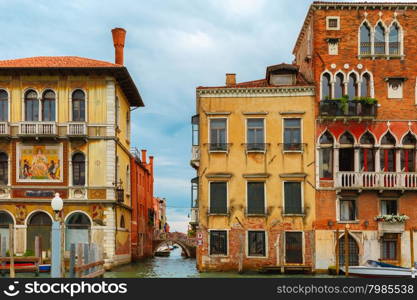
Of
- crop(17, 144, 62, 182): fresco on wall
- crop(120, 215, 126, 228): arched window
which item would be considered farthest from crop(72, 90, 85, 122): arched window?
crop(120, 215, 126, 228): arched window

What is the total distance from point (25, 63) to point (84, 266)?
1486 cm

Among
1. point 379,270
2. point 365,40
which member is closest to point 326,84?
point 365,40

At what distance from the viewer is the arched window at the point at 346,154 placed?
2925cm

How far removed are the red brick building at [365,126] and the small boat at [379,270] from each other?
2241mm

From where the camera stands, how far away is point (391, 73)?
29422 millimetres

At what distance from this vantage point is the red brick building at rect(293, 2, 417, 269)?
28.8 meters

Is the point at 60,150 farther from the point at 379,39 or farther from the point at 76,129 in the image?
the point at 379,39

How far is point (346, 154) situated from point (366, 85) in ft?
10.2

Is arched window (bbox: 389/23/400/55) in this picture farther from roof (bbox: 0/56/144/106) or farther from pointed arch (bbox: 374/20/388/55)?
roof (bbox: 0/56/144/106)

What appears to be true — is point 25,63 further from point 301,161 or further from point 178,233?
point 178,233

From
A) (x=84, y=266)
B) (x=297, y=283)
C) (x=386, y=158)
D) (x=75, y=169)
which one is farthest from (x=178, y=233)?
(x=297, y=283)

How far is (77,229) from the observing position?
103 ft

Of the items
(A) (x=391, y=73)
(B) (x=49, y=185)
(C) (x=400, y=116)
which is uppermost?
(A) (x=391, y=73)

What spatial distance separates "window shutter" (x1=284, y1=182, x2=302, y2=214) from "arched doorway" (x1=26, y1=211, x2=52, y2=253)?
10.8 meters
